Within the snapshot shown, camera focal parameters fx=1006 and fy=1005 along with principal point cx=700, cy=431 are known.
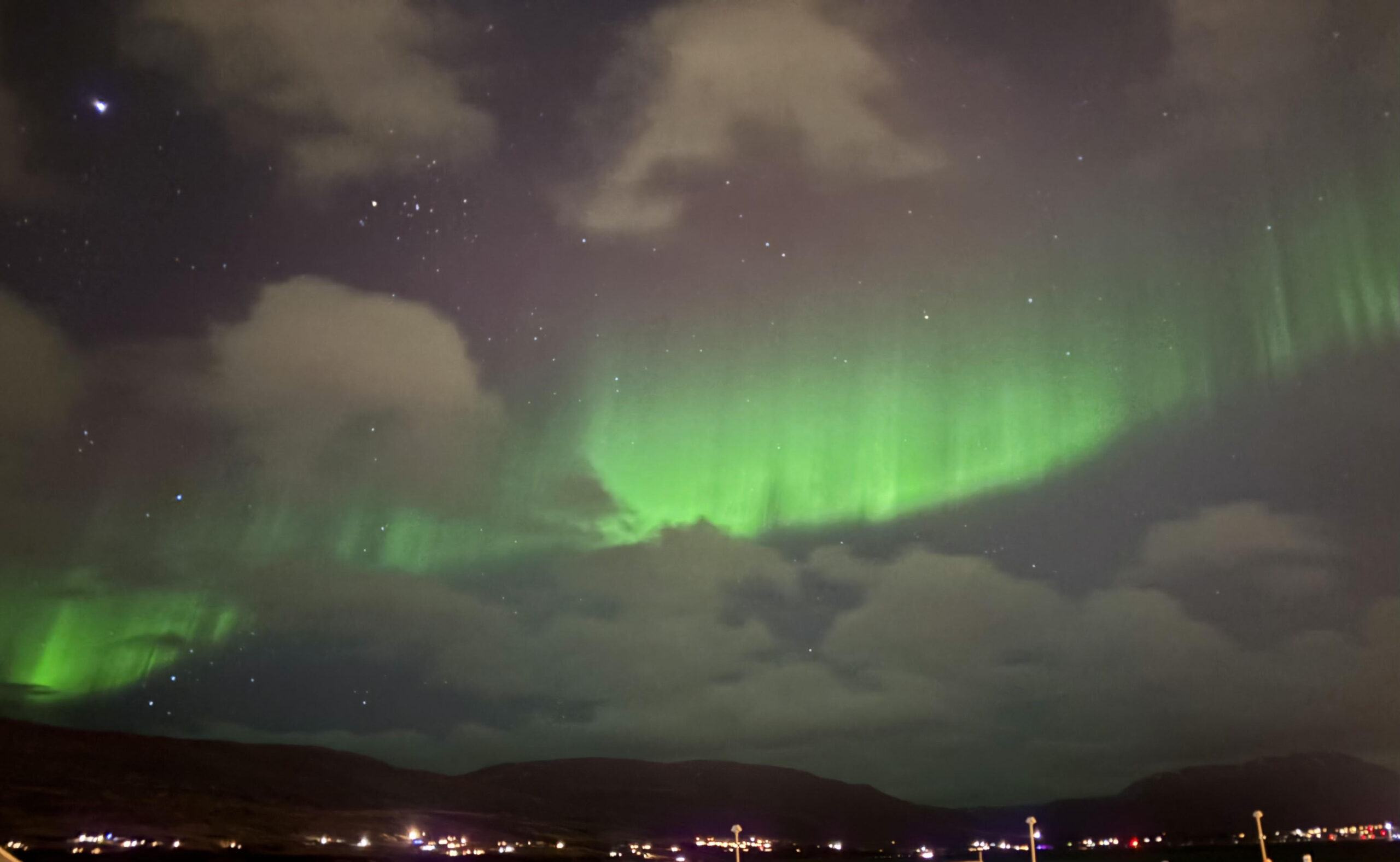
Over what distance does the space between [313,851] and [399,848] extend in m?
23.2

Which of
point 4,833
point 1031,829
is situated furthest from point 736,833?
point 4,833

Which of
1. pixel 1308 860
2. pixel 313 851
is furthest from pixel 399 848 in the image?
pixel 1308 860

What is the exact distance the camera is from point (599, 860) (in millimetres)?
196125

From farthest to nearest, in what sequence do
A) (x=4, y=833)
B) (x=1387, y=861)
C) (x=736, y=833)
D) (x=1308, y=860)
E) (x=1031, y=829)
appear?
(x=4, y=833)
(x=1387, y=861)
(x=736, y=833)
(x=1031, y=829)
(x=1308, y=860)

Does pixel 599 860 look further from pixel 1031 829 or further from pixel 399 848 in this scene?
pixel 1031 829

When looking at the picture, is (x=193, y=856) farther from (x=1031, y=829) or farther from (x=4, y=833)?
(x=1031, y=829)

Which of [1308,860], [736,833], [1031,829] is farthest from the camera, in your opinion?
[736,833]

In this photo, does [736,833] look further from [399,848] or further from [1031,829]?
[399,848]

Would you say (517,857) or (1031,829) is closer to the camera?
(1031,829)

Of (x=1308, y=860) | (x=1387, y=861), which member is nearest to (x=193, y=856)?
(x=1308, y=860)

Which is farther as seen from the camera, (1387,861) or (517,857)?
(517,857)

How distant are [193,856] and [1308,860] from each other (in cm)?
15104

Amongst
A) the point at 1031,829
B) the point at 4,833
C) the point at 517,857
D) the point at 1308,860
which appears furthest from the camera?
the point at 517,857

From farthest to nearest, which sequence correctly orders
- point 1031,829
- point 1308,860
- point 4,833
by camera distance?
1. point 4,833
2. point 1031,829
3. point 1308,860
